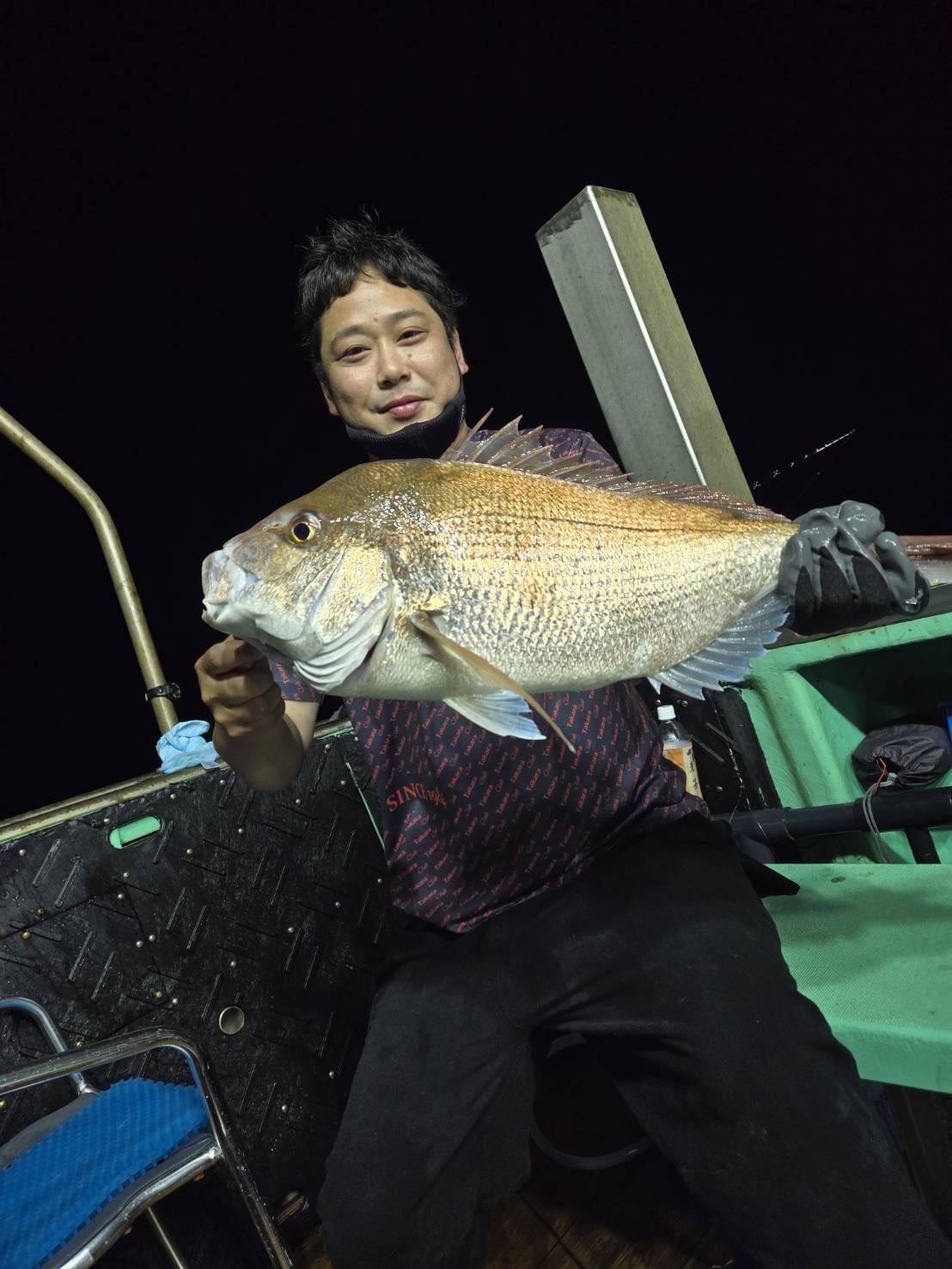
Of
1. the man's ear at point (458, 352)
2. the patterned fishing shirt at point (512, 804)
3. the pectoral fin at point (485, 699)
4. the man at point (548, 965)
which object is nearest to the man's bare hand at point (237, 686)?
the man at point (548, 965)

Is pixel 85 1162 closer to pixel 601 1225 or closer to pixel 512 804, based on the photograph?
pixel 512 804

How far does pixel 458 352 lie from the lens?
213 centimetres

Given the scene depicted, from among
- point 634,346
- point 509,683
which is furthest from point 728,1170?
point 634,346

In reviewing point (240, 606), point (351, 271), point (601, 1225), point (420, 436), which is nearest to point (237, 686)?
point (240, 606)

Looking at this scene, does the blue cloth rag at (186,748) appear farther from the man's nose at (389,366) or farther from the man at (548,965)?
the man's nose at (389,366)

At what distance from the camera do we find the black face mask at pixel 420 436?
180cm

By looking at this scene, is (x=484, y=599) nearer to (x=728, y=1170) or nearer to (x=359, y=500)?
(x=359, y=500)

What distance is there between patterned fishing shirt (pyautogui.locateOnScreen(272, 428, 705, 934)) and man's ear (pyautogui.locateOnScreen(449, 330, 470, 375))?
51cm

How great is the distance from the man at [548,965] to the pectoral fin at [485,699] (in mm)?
373

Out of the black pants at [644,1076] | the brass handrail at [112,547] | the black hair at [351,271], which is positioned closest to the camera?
A: the black pants at [644,1076]

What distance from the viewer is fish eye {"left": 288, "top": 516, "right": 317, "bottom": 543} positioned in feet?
3.93

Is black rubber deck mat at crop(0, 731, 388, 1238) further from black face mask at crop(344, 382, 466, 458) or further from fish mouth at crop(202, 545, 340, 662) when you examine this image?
fish mouth at crop(202, 545, 340, 662)

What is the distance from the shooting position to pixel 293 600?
3.77ft

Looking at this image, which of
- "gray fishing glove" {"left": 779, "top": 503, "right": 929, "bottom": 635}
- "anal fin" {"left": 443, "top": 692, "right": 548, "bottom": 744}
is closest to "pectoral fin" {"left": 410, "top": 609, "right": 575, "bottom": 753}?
"anal fin" {"left": 443, "top": 692, "right": 548, "bottom": 744}
